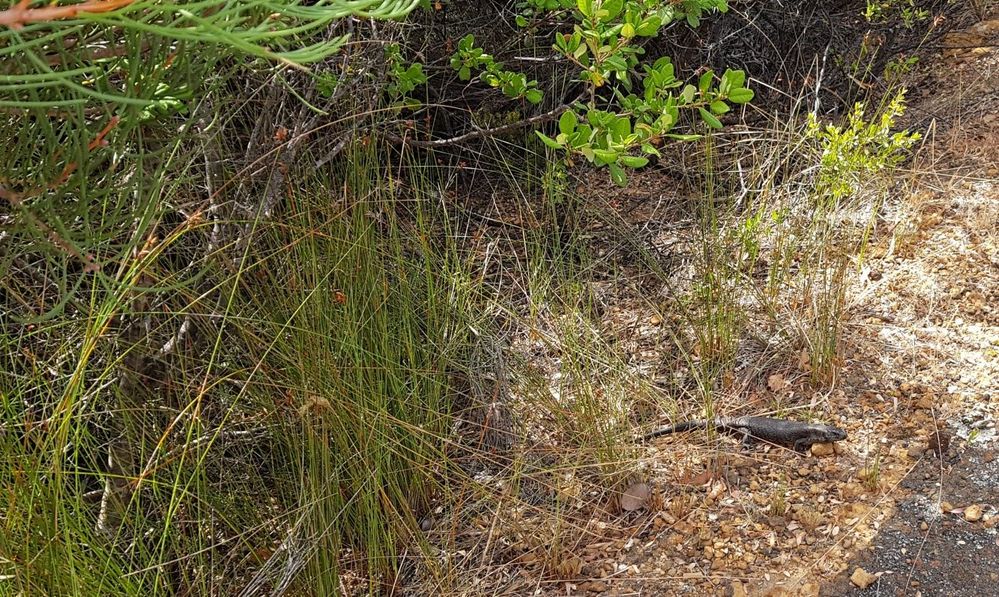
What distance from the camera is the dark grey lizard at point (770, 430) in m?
2.50

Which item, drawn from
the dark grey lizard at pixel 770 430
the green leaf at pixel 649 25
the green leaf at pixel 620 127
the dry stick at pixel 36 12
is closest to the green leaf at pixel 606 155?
the green leaf at pixel 620 127

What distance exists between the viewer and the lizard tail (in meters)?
2.66

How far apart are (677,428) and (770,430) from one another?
276 millimetres

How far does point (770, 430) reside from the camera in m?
2.57

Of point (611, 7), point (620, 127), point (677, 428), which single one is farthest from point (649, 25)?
point (677, 428)

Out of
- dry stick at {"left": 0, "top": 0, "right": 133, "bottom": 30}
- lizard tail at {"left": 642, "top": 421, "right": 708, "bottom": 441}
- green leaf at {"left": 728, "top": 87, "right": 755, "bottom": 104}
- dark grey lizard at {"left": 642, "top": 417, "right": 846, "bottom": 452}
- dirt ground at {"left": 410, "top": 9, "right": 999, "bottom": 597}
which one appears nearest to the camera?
dry stick at {"left": 0, "top": 0, "right": 133, "bottom": 30}

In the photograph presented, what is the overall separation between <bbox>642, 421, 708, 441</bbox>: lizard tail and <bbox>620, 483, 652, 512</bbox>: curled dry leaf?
0.23 metres

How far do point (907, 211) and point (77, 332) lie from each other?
111 inches

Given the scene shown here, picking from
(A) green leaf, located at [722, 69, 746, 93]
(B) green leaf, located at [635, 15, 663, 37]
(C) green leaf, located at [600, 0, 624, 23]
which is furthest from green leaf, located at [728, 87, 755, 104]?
(C) green leaf, located at [600, 0, 624, 23]

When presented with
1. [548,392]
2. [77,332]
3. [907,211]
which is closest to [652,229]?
[907,211]

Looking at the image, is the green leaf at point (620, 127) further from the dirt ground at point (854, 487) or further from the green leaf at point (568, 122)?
the dirt ground at point (854, 487)

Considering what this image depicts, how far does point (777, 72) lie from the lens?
12.6ft

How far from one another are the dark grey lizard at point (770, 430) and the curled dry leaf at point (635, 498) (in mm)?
183

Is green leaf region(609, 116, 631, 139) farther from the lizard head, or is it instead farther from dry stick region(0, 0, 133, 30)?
dry stick region(0, 0, 133, 30)
